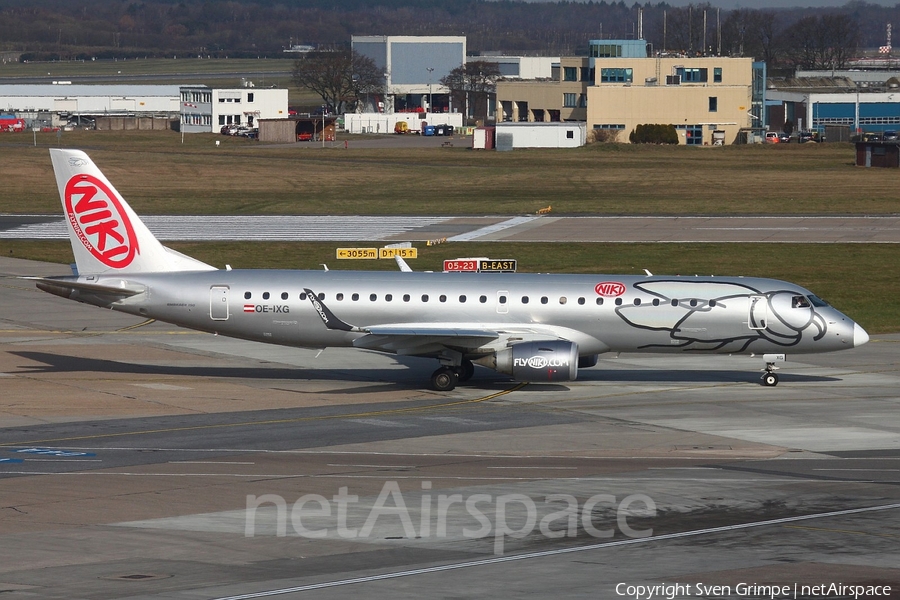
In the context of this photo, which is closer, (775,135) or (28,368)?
(28,368)

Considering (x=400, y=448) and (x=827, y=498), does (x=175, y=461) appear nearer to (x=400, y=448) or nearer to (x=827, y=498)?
(x=400, y=448)

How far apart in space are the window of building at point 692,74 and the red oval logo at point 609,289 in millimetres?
148556

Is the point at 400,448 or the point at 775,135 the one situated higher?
the point at 775,135

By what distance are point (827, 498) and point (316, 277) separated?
69.3ft

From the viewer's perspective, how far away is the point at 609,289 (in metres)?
42.4

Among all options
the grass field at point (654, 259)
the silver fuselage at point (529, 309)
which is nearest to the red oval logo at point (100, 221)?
the silver fuselage at point (529, 309)

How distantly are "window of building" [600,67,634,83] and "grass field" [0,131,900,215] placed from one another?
2749 cm

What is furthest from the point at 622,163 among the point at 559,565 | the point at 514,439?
the point at 559,565

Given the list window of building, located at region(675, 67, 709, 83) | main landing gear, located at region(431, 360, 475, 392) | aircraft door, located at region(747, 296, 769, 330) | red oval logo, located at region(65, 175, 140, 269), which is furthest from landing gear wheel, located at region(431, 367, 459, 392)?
window of building, located at region(675, 67, 709, 83)

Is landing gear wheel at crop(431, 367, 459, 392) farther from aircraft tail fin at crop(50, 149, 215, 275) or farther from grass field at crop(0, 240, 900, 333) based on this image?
grass field at crop(0, 240, 900, 333)

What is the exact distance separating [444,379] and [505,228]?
4830 cm

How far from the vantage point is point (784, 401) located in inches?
1606

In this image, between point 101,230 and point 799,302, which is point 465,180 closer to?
point 101,230
